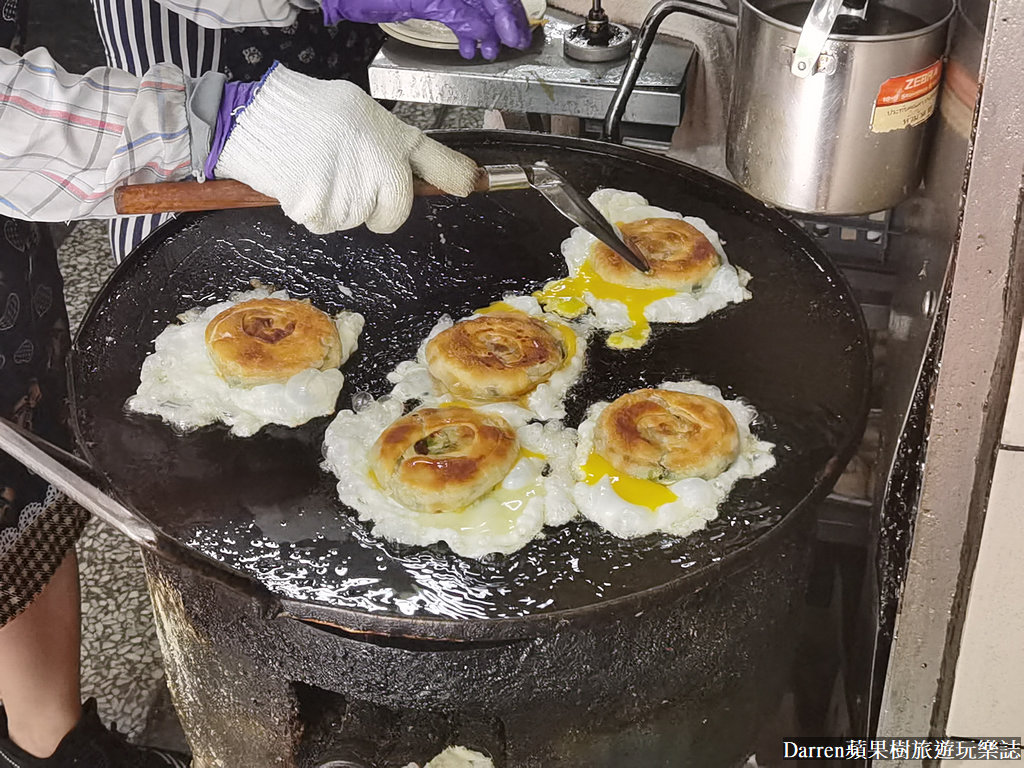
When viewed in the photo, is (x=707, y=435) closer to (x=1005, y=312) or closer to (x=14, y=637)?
(x=1005, y=312)

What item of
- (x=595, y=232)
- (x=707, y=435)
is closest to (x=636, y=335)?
(x=595, y=232)

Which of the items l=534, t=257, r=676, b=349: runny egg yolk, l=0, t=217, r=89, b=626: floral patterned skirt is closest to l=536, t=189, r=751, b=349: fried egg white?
l=534, t=257, r=676, b=349: runny egg yolk

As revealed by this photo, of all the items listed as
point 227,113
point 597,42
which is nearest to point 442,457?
point 227,113

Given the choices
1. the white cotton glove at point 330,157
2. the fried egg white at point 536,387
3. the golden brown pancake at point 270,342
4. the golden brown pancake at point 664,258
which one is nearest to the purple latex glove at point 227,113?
the white cotton glove at point 330,157

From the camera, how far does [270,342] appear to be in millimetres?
1789

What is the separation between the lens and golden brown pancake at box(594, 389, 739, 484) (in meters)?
1.60

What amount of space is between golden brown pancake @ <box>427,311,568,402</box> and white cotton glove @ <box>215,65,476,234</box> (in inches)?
9.5

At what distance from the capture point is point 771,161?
211 cm

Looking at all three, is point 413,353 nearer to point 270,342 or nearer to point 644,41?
point 270,342

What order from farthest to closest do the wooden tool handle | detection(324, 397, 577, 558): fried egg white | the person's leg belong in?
the person's leg
the wooden tool handle
detection(324, 397, 577, 558): fried egg white

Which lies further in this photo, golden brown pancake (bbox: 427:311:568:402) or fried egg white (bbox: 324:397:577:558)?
golden brown pancake (bbox: 427:311:568:402)

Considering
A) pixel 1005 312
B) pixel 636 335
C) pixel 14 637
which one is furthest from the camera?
pixel 14 637

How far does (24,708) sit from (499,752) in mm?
1319

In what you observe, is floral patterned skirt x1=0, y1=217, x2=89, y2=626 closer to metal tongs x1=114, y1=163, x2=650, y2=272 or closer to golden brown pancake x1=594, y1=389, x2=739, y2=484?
metal tongs x1=114, y1=163, x2=650, y2=272
